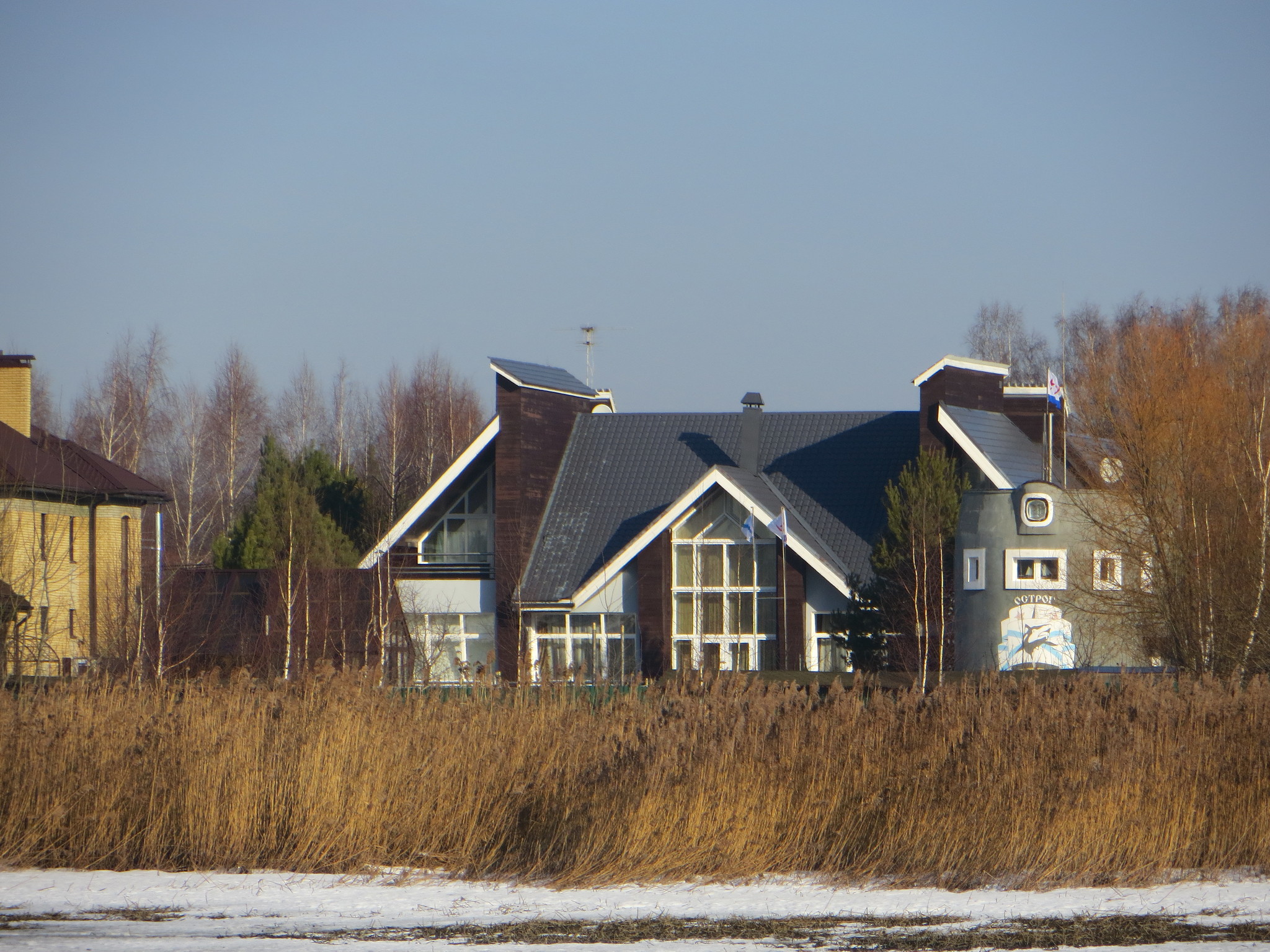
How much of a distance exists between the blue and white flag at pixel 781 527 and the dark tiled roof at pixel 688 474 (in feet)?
9.62

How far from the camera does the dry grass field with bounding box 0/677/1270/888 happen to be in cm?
1102

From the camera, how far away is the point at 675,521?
3616 centimetres

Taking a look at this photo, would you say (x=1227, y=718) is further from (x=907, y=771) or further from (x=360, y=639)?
(x=360, y=639)

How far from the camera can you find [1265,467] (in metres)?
27.4

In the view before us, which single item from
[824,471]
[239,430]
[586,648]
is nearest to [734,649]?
[586,648]

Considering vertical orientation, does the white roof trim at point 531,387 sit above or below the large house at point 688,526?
above

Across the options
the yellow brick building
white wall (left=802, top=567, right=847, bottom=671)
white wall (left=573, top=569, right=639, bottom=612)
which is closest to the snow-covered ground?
the yellow brick building

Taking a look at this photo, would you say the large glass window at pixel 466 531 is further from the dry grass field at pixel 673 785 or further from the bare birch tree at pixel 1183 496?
the dry grass field at pixel 673 785

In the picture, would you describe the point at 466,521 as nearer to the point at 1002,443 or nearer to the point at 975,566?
the point at 1002,443

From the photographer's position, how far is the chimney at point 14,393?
40.8 m

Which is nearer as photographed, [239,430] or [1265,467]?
[1265,467]

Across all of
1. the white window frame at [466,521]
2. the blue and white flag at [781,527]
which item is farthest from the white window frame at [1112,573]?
the white window frame at [466,521]

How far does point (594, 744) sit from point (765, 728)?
1357 mm

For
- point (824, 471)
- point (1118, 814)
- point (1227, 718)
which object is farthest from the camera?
point (824, 471)
